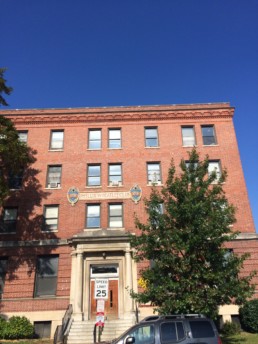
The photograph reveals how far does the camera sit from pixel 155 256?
14297 mm

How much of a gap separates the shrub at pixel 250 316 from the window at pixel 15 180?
55.3 feet

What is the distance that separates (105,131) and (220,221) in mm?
14203

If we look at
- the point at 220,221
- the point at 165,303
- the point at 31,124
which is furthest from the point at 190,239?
the point at 31,124

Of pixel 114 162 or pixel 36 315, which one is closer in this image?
pixel 36 315

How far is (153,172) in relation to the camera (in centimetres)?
2392

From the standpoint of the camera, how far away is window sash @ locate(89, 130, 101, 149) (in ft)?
82.6

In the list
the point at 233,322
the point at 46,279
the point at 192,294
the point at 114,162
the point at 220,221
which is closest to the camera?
the point at 192,294

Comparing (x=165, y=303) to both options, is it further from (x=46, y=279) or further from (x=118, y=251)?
(x=46, y=279)

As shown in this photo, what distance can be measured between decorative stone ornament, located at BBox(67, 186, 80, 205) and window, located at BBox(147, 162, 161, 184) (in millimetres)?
5326

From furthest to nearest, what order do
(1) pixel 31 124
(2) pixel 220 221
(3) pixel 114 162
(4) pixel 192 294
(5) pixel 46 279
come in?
(1) pixel 31 124 → (3) pixel 114 162 → (5) pixel 46 279 → (2) pixel 220 221 → (4) pixel 192 294

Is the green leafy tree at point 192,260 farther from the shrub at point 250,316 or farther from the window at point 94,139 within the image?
the window at point 94,139

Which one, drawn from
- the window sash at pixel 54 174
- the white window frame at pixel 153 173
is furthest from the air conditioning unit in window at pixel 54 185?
the white window frame at pixel 153 173

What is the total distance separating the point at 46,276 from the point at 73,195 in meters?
5.64

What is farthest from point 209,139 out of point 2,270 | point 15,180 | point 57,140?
point 2,270
